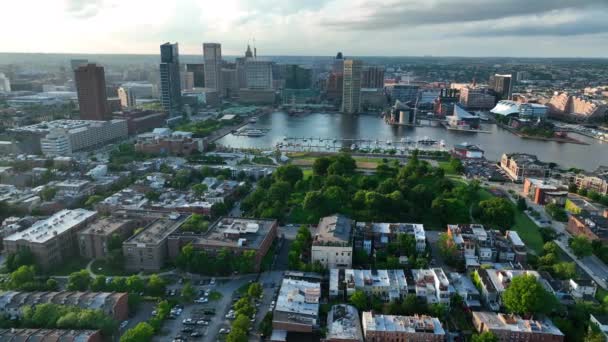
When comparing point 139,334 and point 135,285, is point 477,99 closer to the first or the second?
point 135,285

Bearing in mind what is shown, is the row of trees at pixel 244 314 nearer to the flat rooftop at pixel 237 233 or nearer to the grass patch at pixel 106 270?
the flat rooftop at pixel 237 233

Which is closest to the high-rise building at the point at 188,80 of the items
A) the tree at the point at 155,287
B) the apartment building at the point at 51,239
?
the apartment building at the point at 51,239

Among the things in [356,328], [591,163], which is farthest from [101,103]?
[591,163]

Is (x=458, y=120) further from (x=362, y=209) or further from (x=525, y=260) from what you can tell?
(x=525, y=260)

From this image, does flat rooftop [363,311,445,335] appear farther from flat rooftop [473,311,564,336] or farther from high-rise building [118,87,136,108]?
high-rise building [118,87,136,108]

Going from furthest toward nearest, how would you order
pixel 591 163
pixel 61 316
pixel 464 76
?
pixel 464 76, pixel 591 163, pixel 61 316

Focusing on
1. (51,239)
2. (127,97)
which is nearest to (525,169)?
(51,239)
